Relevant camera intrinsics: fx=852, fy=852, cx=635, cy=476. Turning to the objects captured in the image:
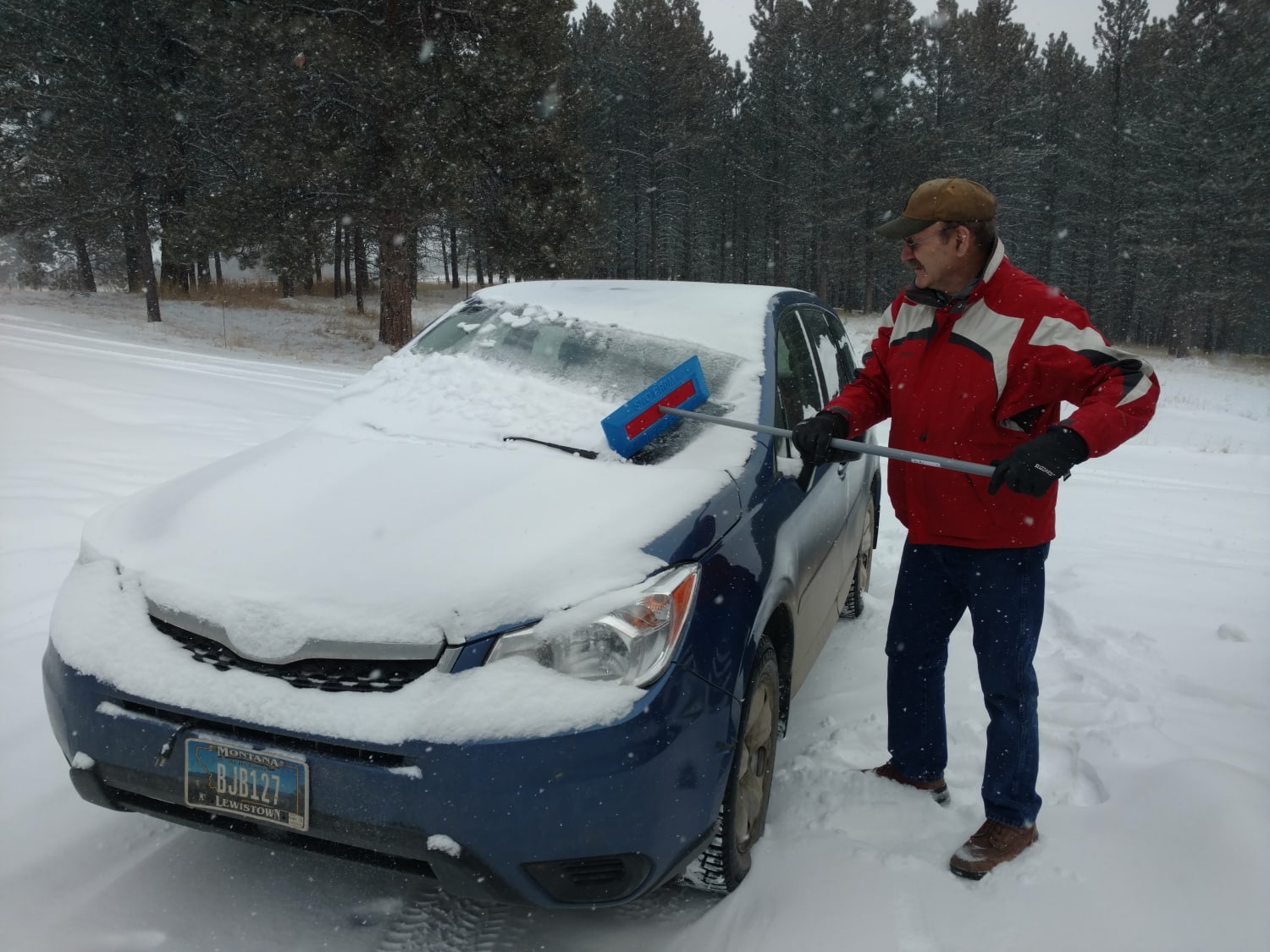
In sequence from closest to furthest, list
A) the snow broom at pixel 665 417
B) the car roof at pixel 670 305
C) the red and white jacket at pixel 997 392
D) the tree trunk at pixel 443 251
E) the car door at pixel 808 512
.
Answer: the red and white jacket at pixel 997 392 → the snow broom at pixel 665 417 → the car door at pixel 808 512 → the car roof at pixel 670 305 → the tree trunk at pixel 443 251

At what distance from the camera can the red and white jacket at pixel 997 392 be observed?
2268mm

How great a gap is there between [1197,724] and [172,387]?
9.25m

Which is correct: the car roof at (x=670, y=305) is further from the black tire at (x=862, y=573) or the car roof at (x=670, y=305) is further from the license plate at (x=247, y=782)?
the license plate at (x=247, y=782)

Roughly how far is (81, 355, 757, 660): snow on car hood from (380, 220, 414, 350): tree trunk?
15.2 meters

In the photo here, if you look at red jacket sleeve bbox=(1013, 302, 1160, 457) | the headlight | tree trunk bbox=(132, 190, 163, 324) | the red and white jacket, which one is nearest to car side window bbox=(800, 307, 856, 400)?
the red and white jacket

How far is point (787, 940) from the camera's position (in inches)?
85.4

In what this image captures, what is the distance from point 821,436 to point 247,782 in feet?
6.04

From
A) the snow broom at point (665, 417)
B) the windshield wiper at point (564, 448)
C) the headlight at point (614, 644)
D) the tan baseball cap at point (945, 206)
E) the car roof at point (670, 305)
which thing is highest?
the tan baseball cap at point (945, 206)

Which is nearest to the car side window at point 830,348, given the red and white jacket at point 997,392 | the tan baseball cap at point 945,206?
the red and white jacket at point 997,392

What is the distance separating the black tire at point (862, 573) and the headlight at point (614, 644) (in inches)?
99.3

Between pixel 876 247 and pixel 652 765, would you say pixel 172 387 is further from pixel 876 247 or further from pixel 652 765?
pixel 876 247

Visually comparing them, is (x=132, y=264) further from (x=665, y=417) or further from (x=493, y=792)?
(x=493, y=792)

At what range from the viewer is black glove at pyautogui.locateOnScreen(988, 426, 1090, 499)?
7.04 feet

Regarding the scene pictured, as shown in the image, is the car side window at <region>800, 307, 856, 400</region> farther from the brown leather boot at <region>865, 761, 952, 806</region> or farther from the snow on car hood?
the brown leather boot at <region>865, 761, 952, 806</region>
